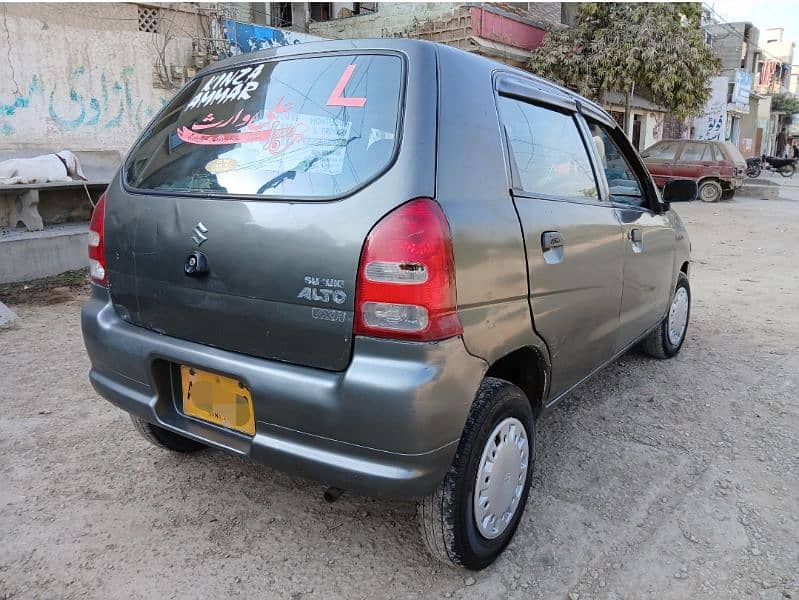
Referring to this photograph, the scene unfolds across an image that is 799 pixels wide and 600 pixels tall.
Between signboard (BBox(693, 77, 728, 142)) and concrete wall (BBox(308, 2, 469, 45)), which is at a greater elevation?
concrete wall (BBox(308, 2, 469, 45))

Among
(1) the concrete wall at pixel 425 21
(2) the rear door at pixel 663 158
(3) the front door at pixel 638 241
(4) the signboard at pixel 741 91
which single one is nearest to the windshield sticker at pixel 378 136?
(3) the front door at pixel 638 241

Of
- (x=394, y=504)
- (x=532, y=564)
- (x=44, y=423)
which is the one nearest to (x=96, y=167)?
(x=44, y=423)

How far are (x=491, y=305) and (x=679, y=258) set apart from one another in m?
2.68

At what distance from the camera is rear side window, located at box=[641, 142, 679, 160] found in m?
17.1

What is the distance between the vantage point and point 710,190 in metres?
17.1

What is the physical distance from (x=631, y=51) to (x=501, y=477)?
1553cm

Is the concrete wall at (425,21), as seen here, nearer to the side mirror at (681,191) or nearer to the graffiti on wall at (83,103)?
the graffiti on wall at (83,103)

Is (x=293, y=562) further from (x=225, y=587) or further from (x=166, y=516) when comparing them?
(x=166, y=516)

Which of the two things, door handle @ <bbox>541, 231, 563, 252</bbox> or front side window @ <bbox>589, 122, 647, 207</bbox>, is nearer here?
door handle @ <bbox>541, 231, 563, 252</bbox>

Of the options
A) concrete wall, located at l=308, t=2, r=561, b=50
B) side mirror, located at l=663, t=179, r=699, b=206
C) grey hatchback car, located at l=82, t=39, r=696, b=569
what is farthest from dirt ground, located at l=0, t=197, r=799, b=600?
concrete wall, located at l=308, t=2, r=561, b=50

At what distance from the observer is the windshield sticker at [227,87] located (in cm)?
229

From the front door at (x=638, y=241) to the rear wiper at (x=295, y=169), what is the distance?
1690mm

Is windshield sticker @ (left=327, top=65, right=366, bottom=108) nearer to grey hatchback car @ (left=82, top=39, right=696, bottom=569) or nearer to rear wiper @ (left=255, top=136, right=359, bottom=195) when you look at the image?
grey hatchback car @ (left=82, top=39, right=696, bottom=569)

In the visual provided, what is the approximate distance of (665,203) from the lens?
3.81m
